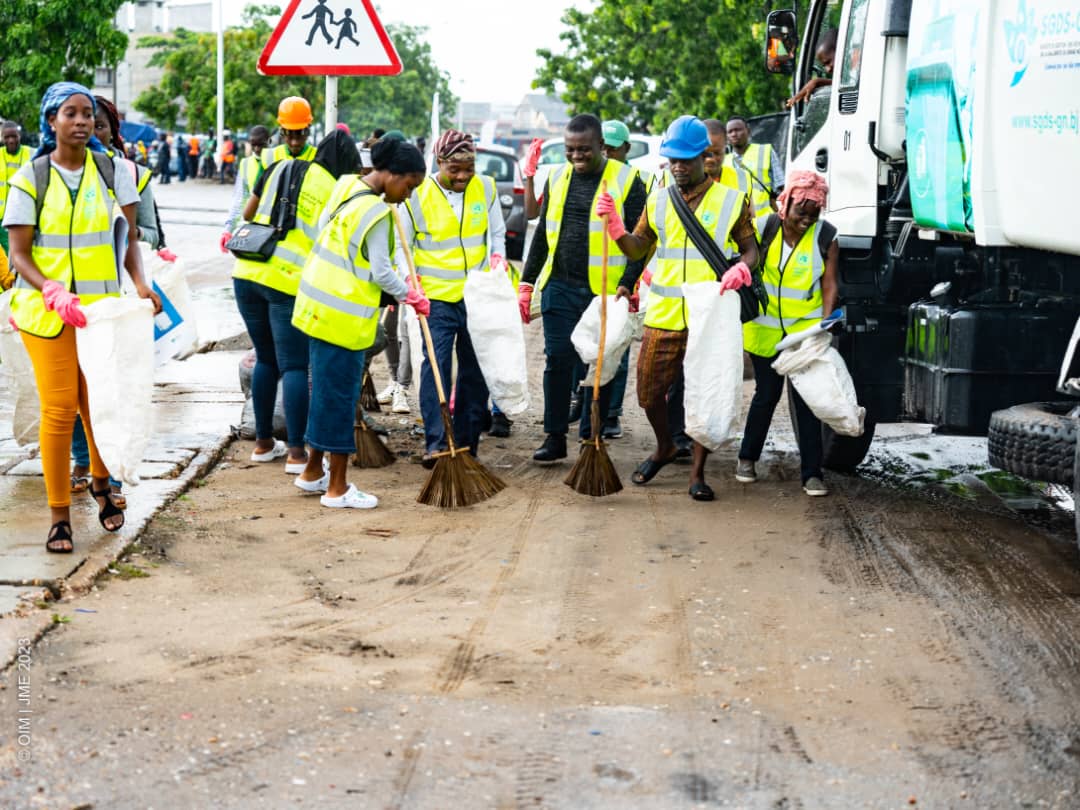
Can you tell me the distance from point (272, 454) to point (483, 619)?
3.07m

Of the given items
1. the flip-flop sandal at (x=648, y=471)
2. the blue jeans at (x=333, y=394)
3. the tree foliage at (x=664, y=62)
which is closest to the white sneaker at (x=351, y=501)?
the blue jeans at (x=333, y=394)

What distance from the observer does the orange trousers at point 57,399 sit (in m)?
6.13

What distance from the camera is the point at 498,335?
26.7ft

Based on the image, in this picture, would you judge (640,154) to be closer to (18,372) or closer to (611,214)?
(611,214)

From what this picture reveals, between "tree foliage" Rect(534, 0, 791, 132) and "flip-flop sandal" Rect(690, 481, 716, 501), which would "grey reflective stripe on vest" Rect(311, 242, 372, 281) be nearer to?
"flip-flop sandal" Rect(690, 481, 716, 501)

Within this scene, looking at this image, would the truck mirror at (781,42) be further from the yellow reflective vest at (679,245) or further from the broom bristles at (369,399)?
the broom bristles at (369,399)

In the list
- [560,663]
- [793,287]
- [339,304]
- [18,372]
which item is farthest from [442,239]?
[560,663]

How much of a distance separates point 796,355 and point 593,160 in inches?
59.1

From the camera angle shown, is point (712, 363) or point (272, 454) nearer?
point (712, 363)

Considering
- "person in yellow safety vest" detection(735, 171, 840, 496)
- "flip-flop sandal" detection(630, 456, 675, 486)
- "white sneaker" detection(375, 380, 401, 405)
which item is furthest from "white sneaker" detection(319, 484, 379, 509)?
"white sneaker" detection(375, 380, 401, 405)

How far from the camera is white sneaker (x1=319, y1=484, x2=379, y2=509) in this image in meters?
7.29

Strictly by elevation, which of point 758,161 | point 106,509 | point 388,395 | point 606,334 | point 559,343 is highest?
point 758,161

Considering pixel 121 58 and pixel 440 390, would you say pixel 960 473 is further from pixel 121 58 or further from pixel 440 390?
pixel 121 58

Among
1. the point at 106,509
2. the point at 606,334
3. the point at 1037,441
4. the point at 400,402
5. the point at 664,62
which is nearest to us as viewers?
the point at 1037,441
